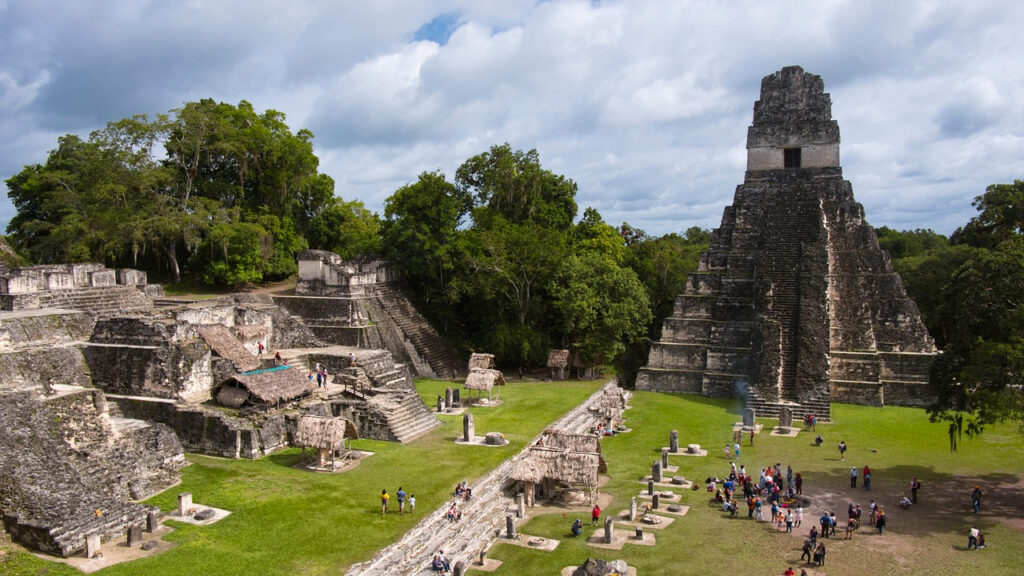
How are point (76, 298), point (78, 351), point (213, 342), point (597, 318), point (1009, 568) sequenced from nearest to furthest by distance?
point (1009, 568), point (78, 351), point (213, 342), point (76, 298), point (597, 318)

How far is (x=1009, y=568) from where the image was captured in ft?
43.1

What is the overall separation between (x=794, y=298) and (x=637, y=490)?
14502 mm

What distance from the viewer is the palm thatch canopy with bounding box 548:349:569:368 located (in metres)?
30.1

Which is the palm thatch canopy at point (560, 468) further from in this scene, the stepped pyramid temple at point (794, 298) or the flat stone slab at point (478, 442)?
the stepped pyramid temple at point (794, 298)

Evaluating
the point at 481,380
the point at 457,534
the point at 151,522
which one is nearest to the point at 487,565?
the point at 457,534

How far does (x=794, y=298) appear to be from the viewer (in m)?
28.7

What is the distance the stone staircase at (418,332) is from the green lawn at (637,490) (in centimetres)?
784

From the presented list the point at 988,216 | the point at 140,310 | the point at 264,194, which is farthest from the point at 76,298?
the point at 988,216

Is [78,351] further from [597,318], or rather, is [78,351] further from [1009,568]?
[1009,568]

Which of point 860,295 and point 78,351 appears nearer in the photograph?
point 78,351

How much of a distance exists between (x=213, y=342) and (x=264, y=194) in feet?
56.4

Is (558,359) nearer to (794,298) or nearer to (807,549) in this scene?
(794,298)

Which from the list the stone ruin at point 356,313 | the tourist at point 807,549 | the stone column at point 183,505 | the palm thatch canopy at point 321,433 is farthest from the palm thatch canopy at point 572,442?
the stone ruin at point 356,313

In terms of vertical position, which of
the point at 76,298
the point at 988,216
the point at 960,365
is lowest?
the point at 960,365
